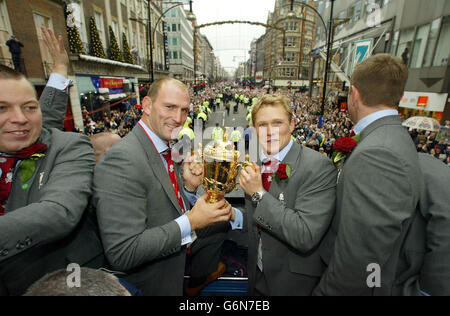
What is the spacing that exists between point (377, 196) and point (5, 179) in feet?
8.52

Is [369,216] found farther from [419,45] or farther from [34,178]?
[419,45]

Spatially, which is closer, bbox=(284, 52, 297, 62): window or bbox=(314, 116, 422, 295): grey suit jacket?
bbox=(314, 116, 422, 295): grey suit jacket

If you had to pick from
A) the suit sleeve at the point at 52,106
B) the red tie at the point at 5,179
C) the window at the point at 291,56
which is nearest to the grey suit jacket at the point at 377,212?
the red tie at the point at 5,179

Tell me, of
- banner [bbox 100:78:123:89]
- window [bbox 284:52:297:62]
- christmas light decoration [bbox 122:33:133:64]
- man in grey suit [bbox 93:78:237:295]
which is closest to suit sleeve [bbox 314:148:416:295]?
man in grey suit [bbox 93:78:237:295]

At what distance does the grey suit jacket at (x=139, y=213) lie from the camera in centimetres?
155

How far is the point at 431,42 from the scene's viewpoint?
16.4m

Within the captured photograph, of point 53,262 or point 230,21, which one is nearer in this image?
point 53,262

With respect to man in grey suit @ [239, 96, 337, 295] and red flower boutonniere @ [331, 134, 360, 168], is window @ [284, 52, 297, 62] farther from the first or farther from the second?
red flower boutonniere @ [331, 134, 360, 168]

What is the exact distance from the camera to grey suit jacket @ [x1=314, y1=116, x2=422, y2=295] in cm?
148

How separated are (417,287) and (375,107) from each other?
1439 mm

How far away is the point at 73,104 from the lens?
14.7 metres

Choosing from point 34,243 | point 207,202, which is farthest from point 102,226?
point 207,202

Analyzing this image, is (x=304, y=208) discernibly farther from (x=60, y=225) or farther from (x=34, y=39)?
(x=34, y=39)

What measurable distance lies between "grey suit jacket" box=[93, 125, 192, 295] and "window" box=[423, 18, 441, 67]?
899 inches
